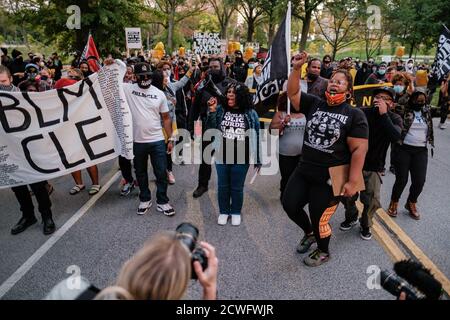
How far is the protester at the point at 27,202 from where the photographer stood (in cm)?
413

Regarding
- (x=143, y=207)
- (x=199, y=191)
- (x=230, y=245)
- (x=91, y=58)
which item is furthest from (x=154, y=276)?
(x=91, y=58)

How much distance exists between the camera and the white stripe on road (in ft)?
10.5

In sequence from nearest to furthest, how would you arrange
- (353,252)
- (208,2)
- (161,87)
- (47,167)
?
(353,252), (47,167), (161,87), (208,2)

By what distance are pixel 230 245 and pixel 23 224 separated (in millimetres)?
2494

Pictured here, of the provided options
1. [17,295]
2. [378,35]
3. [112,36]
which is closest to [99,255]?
[17,295]

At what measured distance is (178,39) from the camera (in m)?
43.4

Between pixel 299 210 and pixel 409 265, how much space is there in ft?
6.34

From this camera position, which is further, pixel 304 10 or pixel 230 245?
pixel 304 10

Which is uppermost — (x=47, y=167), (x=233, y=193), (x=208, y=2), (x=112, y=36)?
(x=208, y=2)

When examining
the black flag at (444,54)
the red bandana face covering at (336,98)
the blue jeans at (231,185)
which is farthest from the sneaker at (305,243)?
the black flag at (444,54)

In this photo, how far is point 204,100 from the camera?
5.16 meters

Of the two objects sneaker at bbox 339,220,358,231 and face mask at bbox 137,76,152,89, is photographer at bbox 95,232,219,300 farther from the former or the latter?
sneaker at bbox 339,220,358,231

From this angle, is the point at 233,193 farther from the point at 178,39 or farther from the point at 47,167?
the point at 178,39

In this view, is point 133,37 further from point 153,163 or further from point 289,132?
point 289,132
